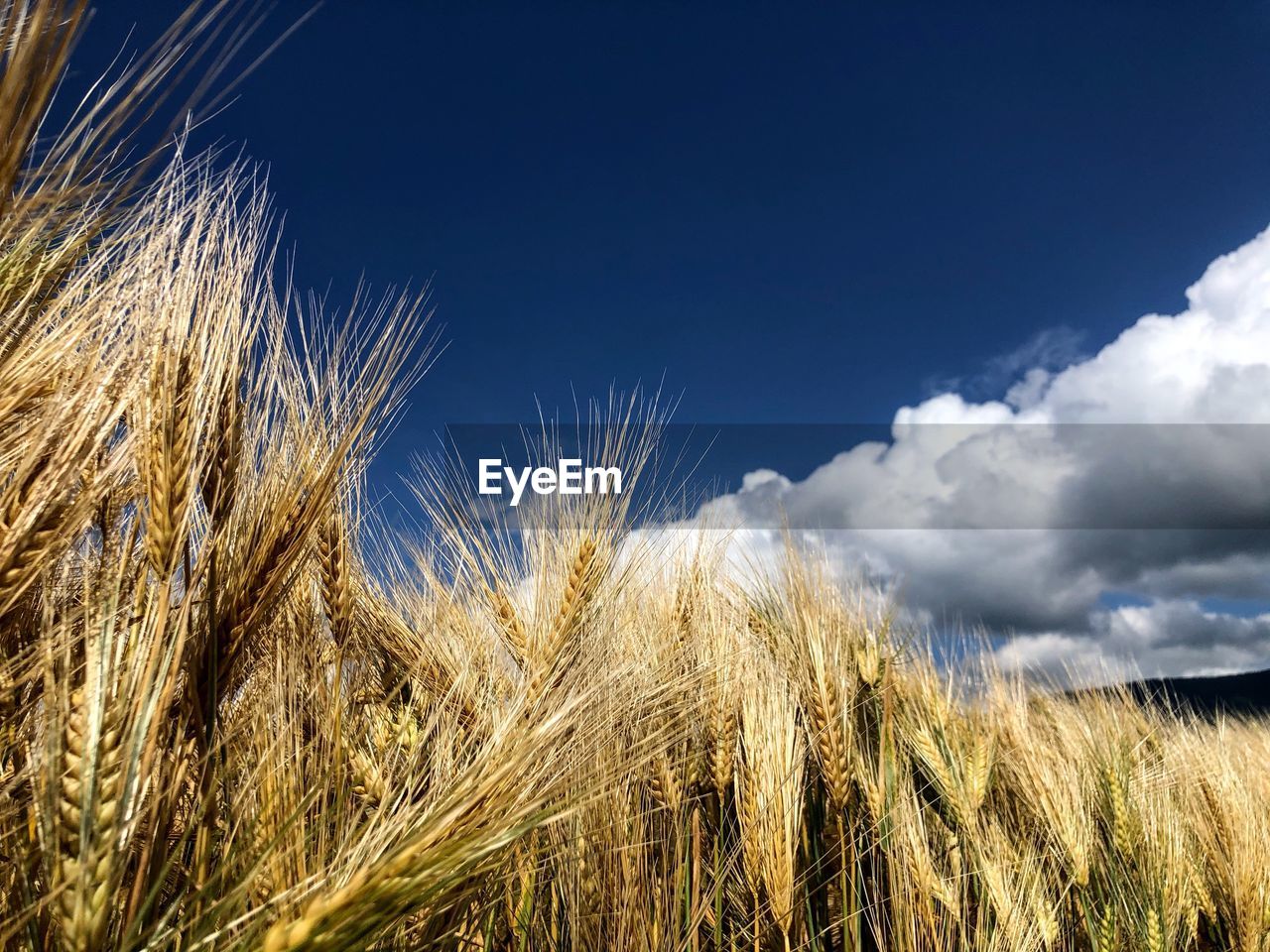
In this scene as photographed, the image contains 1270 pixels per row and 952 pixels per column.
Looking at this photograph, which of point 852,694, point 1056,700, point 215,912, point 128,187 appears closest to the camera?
point 215,912

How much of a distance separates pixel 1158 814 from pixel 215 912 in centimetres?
290

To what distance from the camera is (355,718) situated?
1.57 m

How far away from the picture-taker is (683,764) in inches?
76.9

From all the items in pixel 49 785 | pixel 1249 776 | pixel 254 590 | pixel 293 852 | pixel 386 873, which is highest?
pixel 254 590

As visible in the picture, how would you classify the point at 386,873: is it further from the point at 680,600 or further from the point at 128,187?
the point at 680,600

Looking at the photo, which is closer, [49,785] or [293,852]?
[49,785]

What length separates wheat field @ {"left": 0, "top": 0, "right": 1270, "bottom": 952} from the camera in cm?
80

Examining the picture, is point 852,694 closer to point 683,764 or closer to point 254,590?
point 683,764

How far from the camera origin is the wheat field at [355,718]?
0.80 meters

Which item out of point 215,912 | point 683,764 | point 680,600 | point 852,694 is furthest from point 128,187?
point 852,694

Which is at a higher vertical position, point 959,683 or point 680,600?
point 680,600

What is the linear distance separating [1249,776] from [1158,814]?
1.99 meters

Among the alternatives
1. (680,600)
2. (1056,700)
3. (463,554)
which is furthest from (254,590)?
(1056,700)

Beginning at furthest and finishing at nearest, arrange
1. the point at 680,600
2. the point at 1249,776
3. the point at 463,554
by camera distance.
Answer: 1. the point at 1249,776
2. the point at 680,600
3. the point at 463,554
